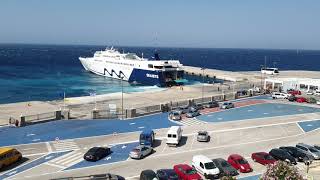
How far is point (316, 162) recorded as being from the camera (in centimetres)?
3950

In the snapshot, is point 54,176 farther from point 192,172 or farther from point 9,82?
point 9,82

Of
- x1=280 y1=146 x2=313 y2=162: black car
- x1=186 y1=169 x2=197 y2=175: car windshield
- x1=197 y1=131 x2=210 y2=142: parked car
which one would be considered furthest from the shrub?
x1=197 y1=131 x2=210 y2=142: parked car

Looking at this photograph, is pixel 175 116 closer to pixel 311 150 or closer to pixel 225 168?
pixel 311 150

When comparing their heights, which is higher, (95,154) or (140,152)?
(140,152)

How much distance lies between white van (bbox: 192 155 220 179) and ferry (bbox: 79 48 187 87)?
65573 mm

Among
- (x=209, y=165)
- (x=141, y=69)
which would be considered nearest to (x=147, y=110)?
(x=209, y=165)

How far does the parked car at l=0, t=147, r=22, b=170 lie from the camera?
123ft

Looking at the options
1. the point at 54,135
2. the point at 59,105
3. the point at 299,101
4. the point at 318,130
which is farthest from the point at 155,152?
the point at 299,101

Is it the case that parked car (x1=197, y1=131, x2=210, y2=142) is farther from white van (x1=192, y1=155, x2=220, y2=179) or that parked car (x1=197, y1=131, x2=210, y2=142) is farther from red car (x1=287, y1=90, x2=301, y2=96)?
red car (x1=287, y1=90, x2=301, y2=96)

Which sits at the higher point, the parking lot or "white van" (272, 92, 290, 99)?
"white van" (272, 92, 290, 99)

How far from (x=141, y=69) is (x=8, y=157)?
3327 inches

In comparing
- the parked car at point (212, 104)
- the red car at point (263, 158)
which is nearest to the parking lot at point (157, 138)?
the red car at point (263, 158)

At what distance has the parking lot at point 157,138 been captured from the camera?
3838 centimetres

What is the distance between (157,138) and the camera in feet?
161
